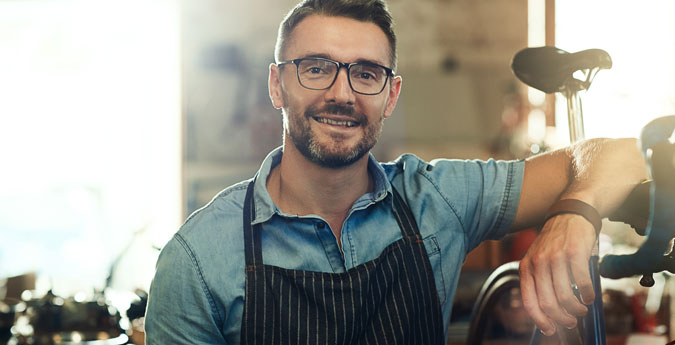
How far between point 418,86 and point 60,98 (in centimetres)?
228

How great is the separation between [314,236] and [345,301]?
0.15 metres

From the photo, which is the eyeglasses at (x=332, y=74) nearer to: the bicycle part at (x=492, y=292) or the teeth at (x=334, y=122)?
the teeth at (x=334, y=122)

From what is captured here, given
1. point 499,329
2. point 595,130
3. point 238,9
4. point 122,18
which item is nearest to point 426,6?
point 238,9

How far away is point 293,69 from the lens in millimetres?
1414

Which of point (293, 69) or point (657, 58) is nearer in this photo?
point (293, 69)

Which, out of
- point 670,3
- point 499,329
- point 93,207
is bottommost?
point 499,329

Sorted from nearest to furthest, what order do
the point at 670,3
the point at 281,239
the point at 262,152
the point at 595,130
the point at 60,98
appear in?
the point at 281,239 → the point at 670,3 → the point at 595,130 → the point at 60,98 → the point at 262,152

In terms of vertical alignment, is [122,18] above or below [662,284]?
above

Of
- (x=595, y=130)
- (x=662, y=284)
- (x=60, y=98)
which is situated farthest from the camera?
(x=60, y=98)

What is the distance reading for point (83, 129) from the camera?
4086 mm

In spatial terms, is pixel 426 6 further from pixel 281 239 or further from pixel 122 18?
pixel 281 239

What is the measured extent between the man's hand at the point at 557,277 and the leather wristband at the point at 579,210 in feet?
0.12

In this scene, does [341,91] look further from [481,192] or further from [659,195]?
[659,195]

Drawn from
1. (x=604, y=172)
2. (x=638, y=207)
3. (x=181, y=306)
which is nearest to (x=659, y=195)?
(x=638, y=207)
